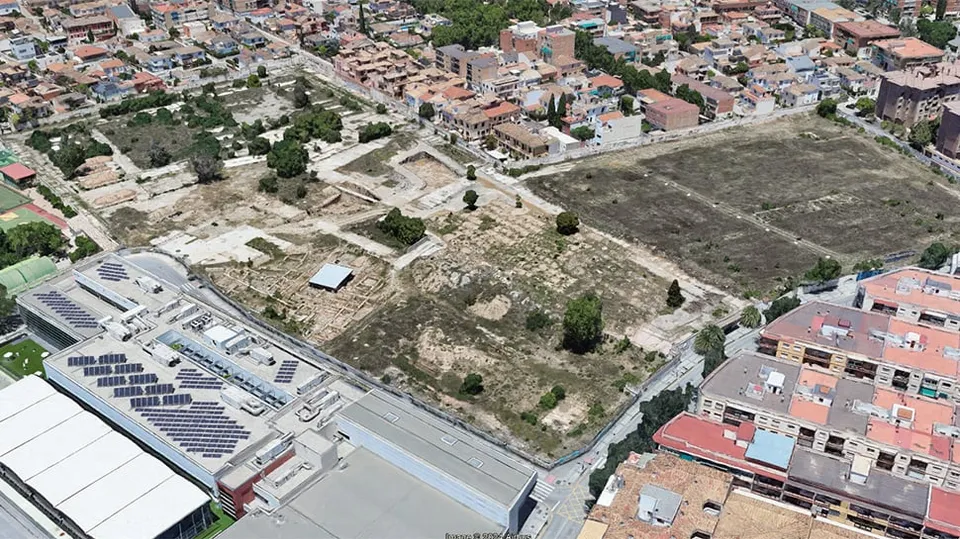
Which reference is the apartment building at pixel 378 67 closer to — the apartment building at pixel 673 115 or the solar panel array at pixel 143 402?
the apartment building at pixel 673 115

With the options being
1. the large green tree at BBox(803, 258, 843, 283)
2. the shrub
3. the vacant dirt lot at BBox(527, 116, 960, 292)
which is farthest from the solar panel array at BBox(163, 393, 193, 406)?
the large green tree at BBox(803, 258, 843, 283)

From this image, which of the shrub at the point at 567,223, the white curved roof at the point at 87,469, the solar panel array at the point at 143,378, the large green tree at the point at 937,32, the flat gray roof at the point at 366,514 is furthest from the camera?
the large green tree at the point at 937,32

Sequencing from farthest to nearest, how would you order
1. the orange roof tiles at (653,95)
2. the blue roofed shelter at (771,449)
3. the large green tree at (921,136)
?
the orange roof tiles at (653,95), the large green tree at (921,136), the blue roofed shelter at (771,449)

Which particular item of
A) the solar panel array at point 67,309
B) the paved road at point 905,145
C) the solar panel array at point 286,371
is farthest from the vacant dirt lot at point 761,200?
the solar panel array at point 67,309

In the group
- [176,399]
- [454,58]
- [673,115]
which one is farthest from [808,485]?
[454,58]

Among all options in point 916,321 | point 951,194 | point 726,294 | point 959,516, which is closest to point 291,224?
point 726,294

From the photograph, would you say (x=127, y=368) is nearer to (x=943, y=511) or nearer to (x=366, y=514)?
(x=366, y=514)

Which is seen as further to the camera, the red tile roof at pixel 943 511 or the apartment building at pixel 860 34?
the apartment building at pixel 860 34
